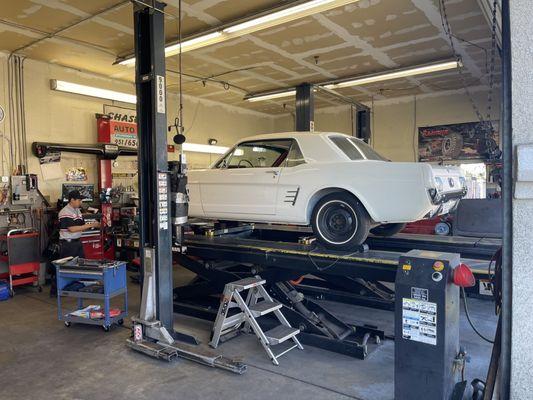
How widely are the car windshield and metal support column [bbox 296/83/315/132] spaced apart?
4402 mm

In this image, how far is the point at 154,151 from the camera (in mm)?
4059

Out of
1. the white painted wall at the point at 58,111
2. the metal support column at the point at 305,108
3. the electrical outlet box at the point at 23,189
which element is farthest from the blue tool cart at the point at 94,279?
the metal support column at the point at 305,108

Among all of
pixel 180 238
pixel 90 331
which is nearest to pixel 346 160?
pixel 180 238

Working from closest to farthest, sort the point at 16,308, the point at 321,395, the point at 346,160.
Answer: the point at 321,395 → the point at 346,160 → the point at 16,308

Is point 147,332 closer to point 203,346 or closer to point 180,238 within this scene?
point 203,346

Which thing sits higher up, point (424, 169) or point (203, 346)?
point (424, 169)

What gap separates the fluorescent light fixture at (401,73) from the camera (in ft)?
26.2

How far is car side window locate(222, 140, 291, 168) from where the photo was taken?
504 cm

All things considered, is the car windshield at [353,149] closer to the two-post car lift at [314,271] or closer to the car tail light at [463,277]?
the two-post car lift at [314,271]

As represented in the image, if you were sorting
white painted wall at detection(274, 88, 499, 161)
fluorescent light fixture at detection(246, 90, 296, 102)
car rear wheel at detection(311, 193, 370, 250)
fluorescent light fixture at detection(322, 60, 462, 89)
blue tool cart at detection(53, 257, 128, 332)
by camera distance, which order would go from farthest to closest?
white painted wall at detection(274, 88, 499, 161)
fluorescent light fixture at detection(246, 90, 296, 102)
fluorescent light fixture at detection(322, 60, 462, 89)
blue tool cart at detection(53, 257, 128, 332)
car rear wheel at detection(311, 193, 370, 250)

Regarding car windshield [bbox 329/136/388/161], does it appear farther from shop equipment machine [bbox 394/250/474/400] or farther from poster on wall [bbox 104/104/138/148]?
poster on wall [bbox 104/104/138/148]

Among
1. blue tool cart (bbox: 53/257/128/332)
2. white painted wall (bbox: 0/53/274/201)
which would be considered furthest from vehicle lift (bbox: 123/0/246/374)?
white painted wall (bbox: 0/53/274/201)

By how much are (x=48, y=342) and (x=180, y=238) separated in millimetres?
1705

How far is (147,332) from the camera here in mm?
4145
